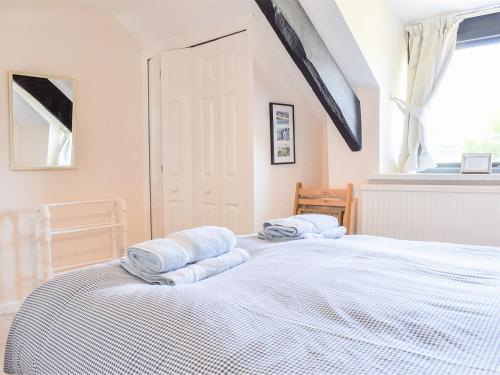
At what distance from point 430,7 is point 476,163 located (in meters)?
1.10

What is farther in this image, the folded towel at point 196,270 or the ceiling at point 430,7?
the ceiling at point 430,7

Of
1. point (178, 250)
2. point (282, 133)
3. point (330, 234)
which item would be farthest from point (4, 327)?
point (282, 133)

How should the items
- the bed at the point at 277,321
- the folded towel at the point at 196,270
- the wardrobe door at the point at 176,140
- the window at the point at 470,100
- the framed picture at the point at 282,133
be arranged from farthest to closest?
the wardrobe door at the point at 176,140 < the framed picture at the point at 282,133 < the window at the point at 470,100 < the folded towel at the point at 196,270 < the bed at the point at 277,321

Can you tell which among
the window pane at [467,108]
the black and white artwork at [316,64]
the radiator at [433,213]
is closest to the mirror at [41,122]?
the black and white artwork at [316,64]

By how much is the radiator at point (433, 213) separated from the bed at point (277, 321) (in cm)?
98

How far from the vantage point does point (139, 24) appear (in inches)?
137

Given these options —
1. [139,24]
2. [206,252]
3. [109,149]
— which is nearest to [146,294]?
[206,252]

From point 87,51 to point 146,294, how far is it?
9.18 ft

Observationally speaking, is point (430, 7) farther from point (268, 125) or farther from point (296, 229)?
point (296, 229)

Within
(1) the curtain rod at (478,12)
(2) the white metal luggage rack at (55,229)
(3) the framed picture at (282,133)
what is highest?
(1) the curtain rod at (478,12)

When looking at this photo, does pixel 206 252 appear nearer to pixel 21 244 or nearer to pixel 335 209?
pixel 335 209

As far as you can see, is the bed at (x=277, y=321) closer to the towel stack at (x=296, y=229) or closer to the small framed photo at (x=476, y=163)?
the towel stack at (x=296, y=229)

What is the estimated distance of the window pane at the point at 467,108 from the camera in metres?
2.77

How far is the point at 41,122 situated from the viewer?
3.07m
